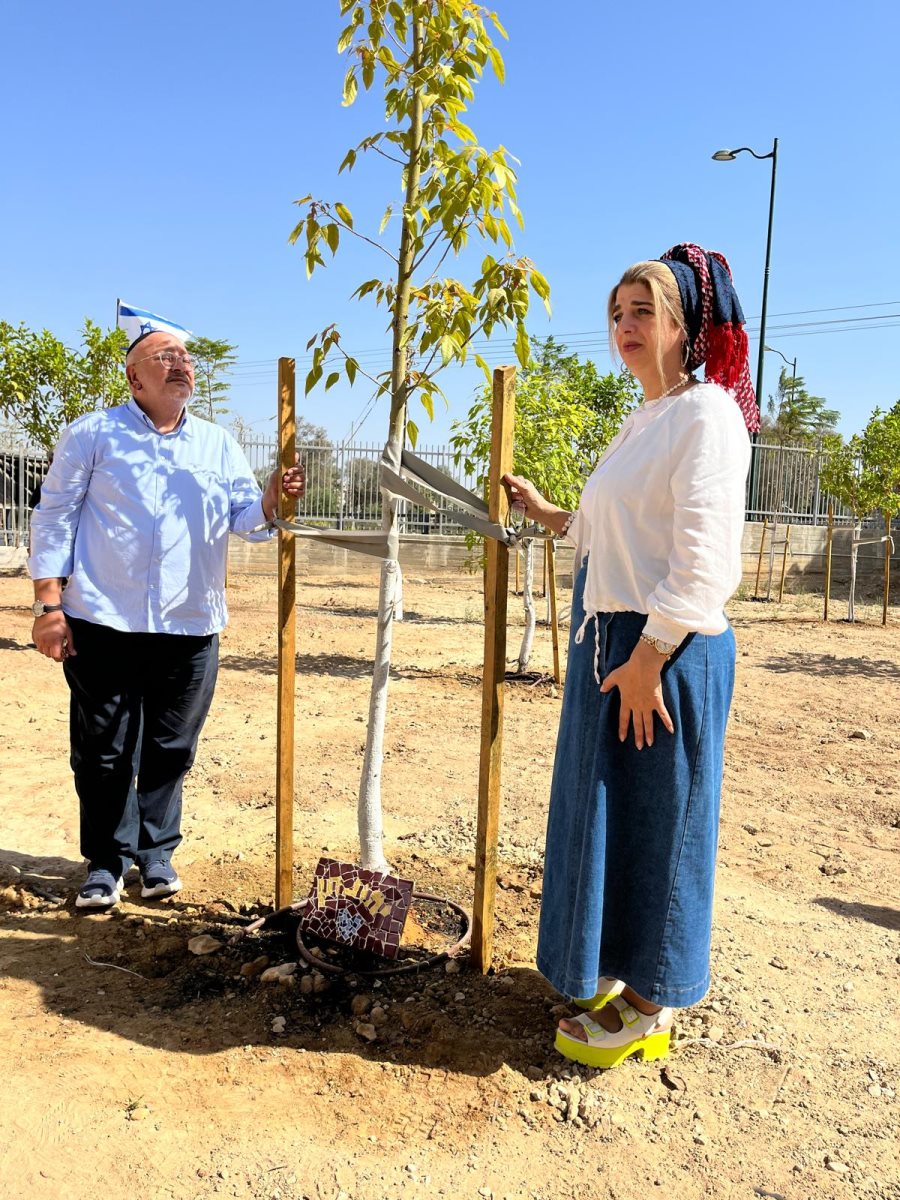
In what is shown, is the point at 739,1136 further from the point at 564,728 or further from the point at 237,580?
the point at 237,580

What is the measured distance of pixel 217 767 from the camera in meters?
5.11

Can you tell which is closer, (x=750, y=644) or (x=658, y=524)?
(x=658, y=524)

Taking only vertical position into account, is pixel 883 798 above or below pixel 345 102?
below

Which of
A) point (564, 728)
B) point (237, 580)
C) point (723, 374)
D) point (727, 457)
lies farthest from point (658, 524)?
point (237, 580)

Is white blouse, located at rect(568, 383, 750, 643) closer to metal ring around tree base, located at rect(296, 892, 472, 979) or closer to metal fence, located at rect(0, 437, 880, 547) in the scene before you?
metal ring around tree base, located at rect(296, 892, 472, 979)

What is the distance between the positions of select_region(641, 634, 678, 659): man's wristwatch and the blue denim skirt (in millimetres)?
114

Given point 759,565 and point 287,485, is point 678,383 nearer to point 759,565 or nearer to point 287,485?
point 287,485

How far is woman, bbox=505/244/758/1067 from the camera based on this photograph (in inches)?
80.2

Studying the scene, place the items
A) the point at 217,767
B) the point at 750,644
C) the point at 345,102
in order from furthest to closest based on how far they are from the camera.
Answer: the point at 750,644
the point at 217,767
the point at 345,102

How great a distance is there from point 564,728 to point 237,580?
1435cm

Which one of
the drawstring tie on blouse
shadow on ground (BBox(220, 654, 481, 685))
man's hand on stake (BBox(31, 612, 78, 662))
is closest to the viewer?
the drawstring tie on blouse

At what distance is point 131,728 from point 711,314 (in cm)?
236

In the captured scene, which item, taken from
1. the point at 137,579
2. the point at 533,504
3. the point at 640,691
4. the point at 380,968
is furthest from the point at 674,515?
the point at 137,579

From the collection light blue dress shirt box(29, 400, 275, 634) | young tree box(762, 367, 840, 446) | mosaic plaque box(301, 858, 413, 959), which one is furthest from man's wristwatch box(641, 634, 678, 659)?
young tree box(762, 367, 840, 446)
